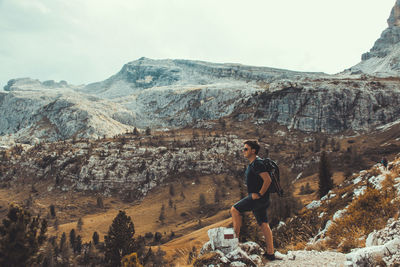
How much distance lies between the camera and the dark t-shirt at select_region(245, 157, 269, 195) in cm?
742

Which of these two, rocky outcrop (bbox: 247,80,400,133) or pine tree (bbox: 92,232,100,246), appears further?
rocky outcrop (bbox: 247,80,400,133)

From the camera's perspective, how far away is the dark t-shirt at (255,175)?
292 inches

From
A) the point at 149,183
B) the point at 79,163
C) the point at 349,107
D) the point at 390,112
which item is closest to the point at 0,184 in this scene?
the point at 79,163

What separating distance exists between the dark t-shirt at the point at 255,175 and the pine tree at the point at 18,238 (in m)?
19.3

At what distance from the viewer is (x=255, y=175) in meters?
7.57

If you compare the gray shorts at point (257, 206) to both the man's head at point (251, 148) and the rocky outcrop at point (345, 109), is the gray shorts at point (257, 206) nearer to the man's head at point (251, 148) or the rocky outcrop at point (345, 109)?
the man's head at point (251, 148)

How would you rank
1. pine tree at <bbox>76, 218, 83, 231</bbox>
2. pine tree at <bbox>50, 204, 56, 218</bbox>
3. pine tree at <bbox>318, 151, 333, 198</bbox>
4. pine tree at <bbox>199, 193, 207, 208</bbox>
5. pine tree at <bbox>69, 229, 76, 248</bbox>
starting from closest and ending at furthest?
1. pine tree at <bbox>318, 151, 333, 198</bbox>
2. pine tree at <bbox>69, 229, 76, 248</bbox>
3. pine tree at <bbox>76, 218, 83, 231</bbox>
4. pine tree at <bbox>50, 204, 56, 218</bbox>
5. pine tree at <bbox>199, 193, 207, 208</bbox>

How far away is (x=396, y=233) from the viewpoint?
668 centimetres

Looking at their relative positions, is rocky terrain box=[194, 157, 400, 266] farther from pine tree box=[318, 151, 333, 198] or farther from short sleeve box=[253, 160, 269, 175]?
pine tree box=[318, 151, 333, 198]

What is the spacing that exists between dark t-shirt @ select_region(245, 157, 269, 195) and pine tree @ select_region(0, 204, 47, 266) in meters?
19.3

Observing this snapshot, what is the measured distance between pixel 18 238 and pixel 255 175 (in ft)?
66.2

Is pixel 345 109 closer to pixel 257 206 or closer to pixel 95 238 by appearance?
pixel 95 238

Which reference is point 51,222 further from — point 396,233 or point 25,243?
point 396,233

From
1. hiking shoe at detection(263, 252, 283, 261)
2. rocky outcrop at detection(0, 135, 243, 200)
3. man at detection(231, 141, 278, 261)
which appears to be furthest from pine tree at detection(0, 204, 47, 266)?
rocky outcrop at detection(0, 135, 243, 200)
